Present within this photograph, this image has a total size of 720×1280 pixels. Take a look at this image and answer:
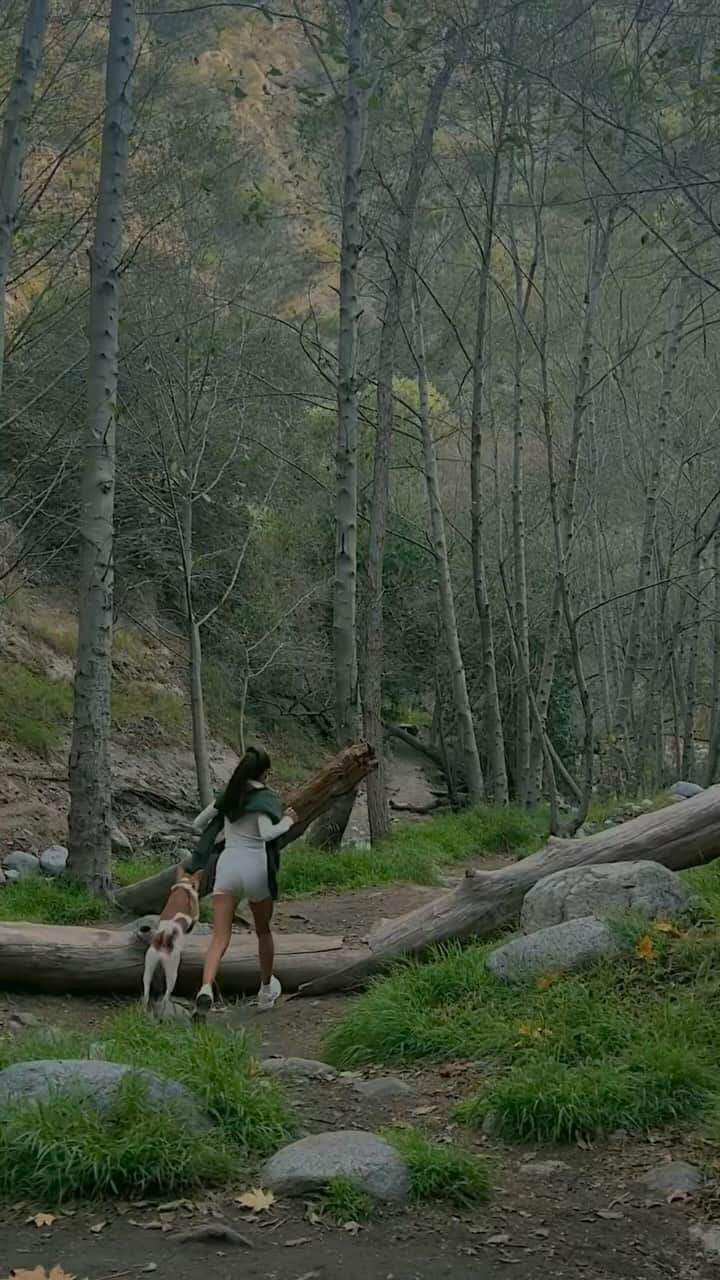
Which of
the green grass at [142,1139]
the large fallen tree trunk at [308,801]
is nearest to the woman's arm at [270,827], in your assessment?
the green grass at [142,1139]

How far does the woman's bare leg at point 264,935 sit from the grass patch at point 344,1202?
8.78ft

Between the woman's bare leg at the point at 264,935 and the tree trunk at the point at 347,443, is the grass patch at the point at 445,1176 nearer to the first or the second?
the woman's bare leg at the point at 264,935

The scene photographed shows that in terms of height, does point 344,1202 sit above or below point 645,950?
below

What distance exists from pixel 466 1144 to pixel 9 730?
1184cm

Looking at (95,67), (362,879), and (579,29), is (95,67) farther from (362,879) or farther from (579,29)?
(362,879)

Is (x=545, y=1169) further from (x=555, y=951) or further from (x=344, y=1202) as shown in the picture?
(x=555, y=951)

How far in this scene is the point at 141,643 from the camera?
61.0 ft

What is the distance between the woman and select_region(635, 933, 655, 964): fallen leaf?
2.00 metres

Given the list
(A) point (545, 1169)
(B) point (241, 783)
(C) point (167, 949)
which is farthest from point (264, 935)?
(A) point (545, 1169)

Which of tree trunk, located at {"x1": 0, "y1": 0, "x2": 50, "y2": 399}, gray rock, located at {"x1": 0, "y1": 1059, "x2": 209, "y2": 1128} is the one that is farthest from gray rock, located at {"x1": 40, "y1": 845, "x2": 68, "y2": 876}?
gray rock, located at {"x1": 0, "y1": 1059, "x2": 209, "y2": 1128}

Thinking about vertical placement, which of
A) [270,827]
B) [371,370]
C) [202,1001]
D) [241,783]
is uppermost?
[371,370]

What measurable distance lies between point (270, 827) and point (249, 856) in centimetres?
20

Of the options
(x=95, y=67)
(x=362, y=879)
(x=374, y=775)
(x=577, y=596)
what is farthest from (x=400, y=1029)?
(x=577, y=596)

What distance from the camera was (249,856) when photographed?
635cm
